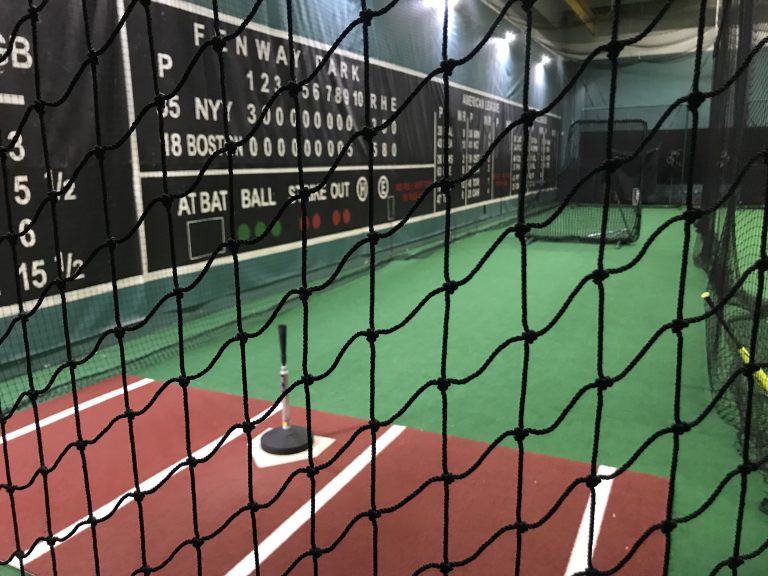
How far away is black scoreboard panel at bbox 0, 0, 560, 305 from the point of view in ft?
9.80

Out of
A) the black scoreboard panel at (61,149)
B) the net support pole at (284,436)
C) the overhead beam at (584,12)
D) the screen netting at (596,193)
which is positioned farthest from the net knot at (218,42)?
the overhead beam at (584,12)

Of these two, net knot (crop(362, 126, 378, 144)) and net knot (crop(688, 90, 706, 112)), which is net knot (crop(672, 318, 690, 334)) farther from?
net knot (crop(362, 126, 378, 144))

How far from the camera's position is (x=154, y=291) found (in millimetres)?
3598

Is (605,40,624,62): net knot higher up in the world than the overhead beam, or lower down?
lower down

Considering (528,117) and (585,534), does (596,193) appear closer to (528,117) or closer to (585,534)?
(585,534)

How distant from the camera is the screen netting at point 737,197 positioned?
237 cm

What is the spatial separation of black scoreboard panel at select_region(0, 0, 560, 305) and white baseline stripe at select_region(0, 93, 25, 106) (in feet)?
0.08

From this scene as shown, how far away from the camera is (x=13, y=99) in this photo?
9.09 feet

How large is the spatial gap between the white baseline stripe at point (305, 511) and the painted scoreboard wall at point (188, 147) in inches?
32.9

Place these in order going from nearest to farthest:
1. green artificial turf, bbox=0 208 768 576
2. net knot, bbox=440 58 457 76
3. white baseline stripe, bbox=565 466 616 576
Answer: net knot, bbox=440 58 457 76, white baseline stripe, bbox=565 466 616 576, green artificial turf, bbox=0 208 768 576

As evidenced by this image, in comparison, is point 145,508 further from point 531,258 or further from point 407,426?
point 531,258

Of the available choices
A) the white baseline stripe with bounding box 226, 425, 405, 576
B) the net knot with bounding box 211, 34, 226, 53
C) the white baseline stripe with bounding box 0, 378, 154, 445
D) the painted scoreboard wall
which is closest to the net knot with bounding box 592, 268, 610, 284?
the net knot with bounding box 211, 34, 226, 53

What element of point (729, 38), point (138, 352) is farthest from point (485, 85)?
point (138, 352)

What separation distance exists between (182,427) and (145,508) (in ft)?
1.88
